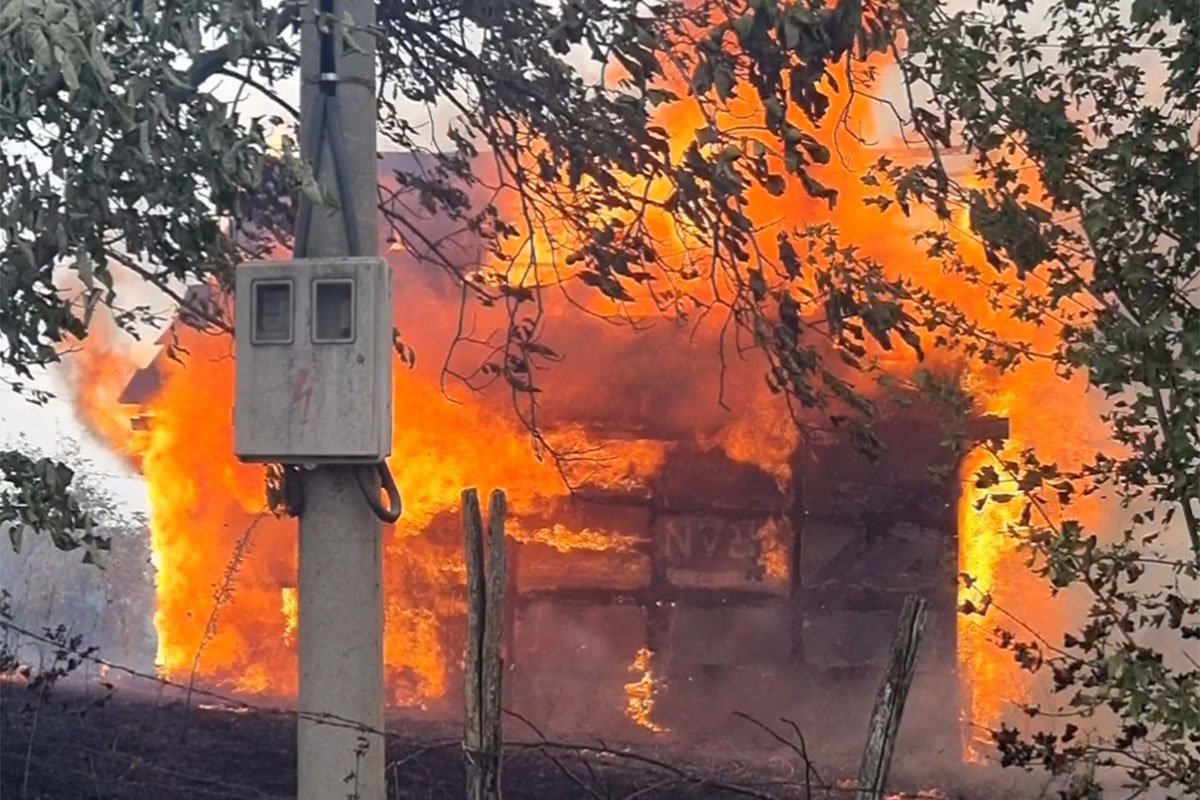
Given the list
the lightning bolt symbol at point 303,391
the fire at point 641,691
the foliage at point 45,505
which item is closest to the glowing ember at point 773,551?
A: the fire at point 641,691

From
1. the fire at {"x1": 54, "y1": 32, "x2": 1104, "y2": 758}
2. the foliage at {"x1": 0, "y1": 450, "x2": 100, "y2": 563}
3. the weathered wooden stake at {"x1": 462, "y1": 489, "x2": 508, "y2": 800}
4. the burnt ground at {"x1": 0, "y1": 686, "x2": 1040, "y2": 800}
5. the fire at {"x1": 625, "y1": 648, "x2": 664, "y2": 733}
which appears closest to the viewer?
the weathered wooden stake at {"x1": 462, "y1": 489, "x2": 508, "y2": 800}

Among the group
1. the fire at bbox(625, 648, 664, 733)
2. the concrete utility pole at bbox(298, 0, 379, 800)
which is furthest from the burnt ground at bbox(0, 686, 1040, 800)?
the concrete utility pole at bbox(298, 0, 379, 800)

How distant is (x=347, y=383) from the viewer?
13.7ft

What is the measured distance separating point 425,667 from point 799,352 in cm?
506

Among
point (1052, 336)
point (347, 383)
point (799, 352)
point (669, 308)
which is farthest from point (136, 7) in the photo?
point (1052, 336)

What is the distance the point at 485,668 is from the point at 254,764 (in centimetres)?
381

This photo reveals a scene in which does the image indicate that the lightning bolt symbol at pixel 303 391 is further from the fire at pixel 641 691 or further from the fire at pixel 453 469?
the fire at pixel 641 691

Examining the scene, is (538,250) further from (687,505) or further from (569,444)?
(687,505)

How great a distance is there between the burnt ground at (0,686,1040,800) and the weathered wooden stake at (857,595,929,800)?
6.45ft

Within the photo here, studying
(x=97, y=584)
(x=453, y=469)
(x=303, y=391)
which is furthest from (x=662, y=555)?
(x=303, y=391)

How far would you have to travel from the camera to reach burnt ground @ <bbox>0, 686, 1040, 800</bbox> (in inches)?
237

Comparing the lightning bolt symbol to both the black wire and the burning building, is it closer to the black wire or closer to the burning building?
the black wire

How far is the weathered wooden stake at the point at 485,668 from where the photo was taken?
3402 mm

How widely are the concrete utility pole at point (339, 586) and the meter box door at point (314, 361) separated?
12cm
